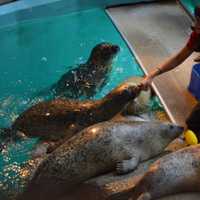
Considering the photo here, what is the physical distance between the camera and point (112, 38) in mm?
5488

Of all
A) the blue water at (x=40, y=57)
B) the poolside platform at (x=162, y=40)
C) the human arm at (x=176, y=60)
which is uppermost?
the human arm at (x=176, y=60)

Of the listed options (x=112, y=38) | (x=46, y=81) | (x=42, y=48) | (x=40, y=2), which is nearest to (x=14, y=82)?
(x=46, y=81)

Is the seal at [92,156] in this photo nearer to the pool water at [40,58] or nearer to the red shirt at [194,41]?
the pool water at [40,58]

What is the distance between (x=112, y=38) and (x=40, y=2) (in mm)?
1229

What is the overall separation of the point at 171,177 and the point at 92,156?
20.3 inches

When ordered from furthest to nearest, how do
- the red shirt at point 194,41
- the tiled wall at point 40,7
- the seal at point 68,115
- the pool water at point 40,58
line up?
the tiled wall at point 40,7 < the pool water at point 40,58 < the seal at point 68,115 < the red shirt at point 194,41

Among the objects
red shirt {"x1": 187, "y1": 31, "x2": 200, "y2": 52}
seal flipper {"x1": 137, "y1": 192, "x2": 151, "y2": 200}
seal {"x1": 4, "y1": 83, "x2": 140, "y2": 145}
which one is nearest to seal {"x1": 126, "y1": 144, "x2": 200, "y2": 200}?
seal flipper {"x1": 137, "y1": 192, "x2": 151, "y2": 200}

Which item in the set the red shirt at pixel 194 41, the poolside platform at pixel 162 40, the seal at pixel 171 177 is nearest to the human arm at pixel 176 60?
the red shirt at pixel 194 41

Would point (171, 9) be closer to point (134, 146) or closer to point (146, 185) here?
point (134, 146)

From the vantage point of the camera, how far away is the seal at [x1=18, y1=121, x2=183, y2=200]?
297 centimetres

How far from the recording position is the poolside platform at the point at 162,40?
13.9 feet

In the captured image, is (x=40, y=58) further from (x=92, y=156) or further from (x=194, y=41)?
(x=92, y=156)

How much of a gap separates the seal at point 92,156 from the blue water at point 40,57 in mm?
502

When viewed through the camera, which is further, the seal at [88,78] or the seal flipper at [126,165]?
the seal at [88,78]
